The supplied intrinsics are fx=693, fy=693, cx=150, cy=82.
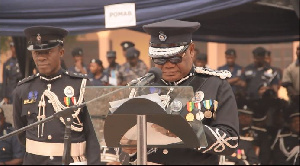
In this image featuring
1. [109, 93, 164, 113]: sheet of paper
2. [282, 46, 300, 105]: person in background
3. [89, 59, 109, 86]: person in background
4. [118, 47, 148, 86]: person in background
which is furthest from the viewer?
[89, 59, 109, 86]: person in background

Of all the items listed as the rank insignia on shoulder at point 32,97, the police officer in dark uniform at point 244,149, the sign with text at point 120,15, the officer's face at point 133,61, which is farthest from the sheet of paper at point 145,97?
the officer's face at point 133,61

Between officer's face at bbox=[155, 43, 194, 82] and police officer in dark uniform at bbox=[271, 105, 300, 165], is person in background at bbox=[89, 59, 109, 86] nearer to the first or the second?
police officer in dark uniform at bbox=[271, 105, 300, 165]

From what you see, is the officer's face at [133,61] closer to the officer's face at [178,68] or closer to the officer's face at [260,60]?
the officer's face at [260,60]

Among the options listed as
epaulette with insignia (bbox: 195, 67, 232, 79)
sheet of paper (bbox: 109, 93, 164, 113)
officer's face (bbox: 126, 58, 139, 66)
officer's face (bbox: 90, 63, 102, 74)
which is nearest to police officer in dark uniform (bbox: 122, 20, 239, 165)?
epaulette with insignia (bbox: 195, 67, 232, 79)

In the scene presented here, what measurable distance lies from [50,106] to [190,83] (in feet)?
5.73

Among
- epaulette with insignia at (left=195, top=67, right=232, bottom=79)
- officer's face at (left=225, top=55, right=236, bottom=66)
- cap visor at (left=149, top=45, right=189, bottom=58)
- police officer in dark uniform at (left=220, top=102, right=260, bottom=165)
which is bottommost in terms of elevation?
police officer in dark uniform at (left=220, top=102, right=260, bottom=165)

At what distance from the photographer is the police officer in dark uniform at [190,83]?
4.08 meters

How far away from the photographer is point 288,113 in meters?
9.76

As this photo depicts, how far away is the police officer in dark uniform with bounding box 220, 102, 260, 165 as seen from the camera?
29.1 feet

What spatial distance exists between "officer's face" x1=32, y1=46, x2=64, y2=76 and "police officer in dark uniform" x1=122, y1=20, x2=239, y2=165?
4.64ft

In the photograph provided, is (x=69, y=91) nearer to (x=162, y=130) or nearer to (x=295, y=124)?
(x=162, y=130)

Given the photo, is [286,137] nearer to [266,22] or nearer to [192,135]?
[266,22]

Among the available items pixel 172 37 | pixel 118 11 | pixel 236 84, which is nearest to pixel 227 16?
pixel 236 84

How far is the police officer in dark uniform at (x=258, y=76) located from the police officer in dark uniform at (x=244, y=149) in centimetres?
43
